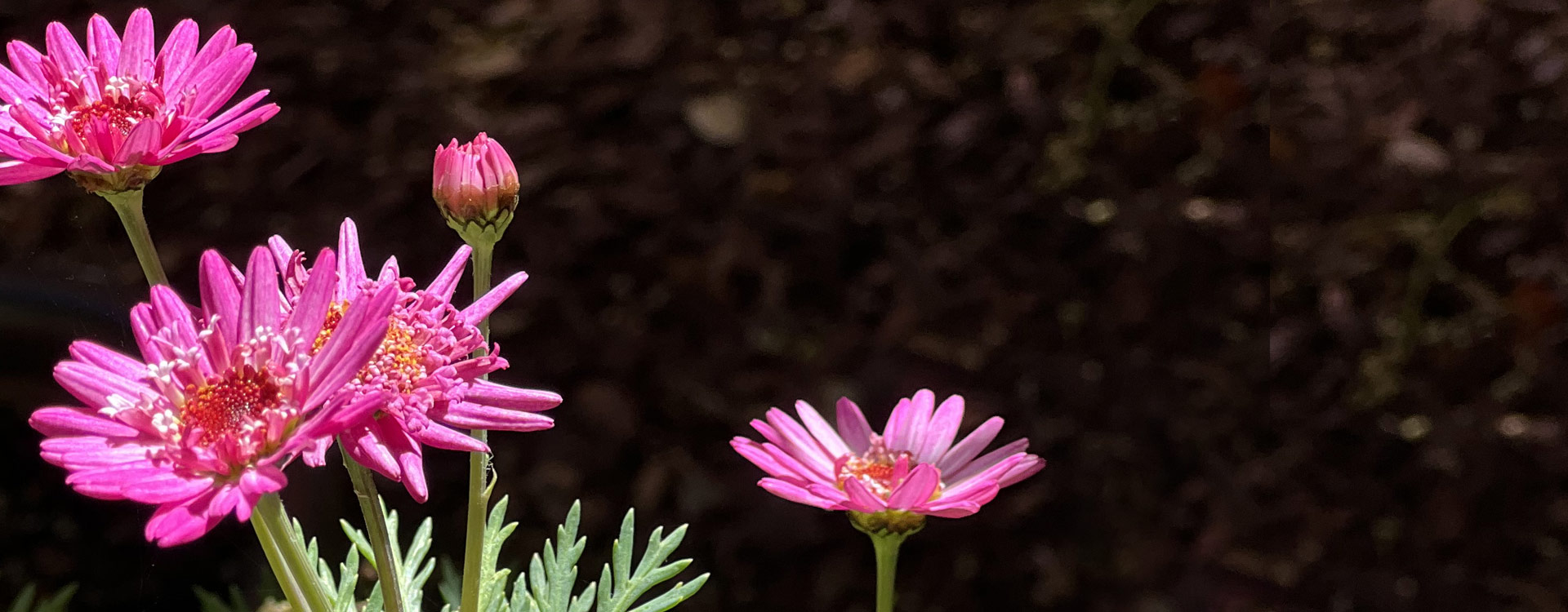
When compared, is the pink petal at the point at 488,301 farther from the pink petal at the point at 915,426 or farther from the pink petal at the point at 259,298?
the pink petal at the point at 915,426

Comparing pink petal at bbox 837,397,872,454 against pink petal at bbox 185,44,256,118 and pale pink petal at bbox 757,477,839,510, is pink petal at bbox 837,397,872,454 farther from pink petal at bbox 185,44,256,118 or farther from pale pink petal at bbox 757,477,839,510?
pink petal at bbox 185,44,256,118

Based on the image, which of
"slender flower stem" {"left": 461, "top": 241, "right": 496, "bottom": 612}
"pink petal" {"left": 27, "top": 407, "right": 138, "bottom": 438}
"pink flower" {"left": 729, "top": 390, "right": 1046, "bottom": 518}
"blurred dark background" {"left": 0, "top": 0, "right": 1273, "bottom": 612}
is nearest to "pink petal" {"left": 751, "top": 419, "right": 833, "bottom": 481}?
"pink flower" {"left": 729, "top": 390, "right": 1046, "bottom": 518}

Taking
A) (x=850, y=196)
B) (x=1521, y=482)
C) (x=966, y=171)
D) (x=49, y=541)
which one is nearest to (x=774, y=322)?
(x=850, y=196)

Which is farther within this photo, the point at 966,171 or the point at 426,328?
the point at 966,171

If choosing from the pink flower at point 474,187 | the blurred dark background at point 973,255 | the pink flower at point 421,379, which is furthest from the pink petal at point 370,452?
the blurred dark background at point 973,255

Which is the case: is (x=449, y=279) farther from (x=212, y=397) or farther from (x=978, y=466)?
(x=978, y=466)

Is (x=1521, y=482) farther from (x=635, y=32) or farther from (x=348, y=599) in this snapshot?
(x=348, y=599)
